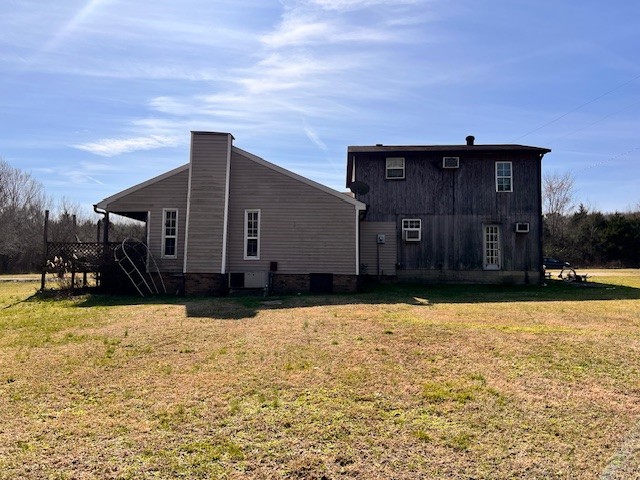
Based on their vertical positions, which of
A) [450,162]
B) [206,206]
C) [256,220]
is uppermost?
[450,162]

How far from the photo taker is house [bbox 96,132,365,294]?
1496cm

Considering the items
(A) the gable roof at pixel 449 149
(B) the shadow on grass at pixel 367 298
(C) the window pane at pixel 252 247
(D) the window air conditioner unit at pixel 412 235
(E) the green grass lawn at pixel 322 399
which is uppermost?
(A) the gable roof at pixel 449 149

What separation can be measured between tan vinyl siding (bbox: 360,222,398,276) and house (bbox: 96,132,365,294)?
Answer: 302 cm

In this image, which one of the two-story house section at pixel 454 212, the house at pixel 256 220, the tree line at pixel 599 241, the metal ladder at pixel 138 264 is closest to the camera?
the metal ladder at pixel 138 264

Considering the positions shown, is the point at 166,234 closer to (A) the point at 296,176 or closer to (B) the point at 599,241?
(A) the point at 296,176

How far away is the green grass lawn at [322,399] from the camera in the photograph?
10.7 feet

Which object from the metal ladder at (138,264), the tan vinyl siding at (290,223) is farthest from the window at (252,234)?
the metal ladder at (138,264)

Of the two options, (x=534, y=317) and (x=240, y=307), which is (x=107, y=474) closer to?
(x=240, y=307)

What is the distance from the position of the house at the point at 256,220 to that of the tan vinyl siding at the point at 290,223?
0.12ft

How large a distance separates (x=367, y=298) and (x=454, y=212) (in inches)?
300

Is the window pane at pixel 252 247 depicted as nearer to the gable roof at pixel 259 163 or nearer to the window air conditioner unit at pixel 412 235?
the gable roof at pixel 259 163

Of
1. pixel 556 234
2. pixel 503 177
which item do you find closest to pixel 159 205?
pixel 503 177

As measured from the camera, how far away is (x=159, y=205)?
1532cm

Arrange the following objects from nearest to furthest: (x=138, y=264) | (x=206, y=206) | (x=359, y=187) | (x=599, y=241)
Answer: (x=206, y=206) → (x=138, y=264) → (x=359, y=187) → (x=599, y=241)
